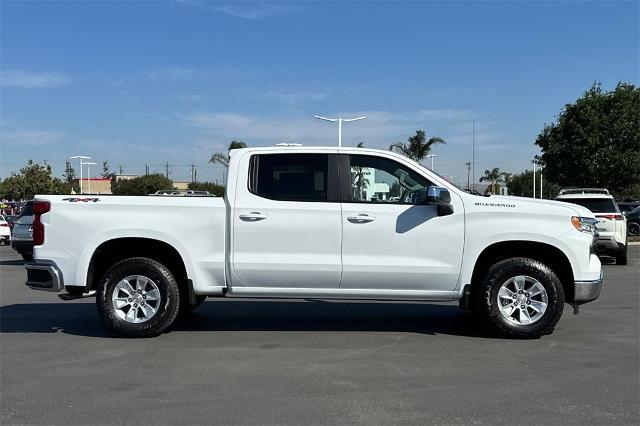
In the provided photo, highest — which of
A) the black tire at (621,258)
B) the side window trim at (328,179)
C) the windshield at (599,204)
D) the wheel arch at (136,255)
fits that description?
the side window trim at (328,179)

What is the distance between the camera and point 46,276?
6.49m

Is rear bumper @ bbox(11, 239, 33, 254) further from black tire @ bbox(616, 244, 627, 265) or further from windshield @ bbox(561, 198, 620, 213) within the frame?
black tire @ bbox(616, 244, 627, 265)

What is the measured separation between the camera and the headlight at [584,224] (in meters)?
6.38

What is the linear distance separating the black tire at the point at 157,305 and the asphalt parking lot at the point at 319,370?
6.4 inches

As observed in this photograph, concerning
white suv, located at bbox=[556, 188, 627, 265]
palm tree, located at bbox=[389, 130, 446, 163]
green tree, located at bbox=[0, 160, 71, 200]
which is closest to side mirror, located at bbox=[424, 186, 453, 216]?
white suv, located at bbox=[556, 188, 627, 265]

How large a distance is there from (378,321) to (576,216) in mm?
2642

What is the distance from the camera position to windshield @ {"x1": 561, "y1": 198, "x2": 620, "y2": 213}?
1388 centimetres

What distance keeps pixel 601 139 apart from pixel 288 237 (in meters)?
23.3

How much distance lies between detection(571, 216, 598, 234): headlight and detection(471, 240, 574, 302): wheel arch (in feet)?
1.09

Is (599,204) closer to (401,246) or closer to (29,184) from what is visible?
(401,246)

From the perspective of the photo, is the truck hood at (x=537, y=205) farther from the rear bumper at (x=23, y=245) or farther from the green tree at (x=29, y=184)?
the green tree at (x=29, y=184)

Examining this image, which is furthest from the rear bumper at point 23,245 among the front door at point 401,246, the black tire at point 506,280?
the black tire at point 506,280

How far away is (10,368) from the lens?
548cm

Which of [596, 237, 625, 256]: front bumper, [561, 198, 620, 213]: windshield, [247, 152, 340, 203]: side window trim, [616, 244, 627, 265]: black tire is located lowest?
[616, 244, 627, 265]: black tire
